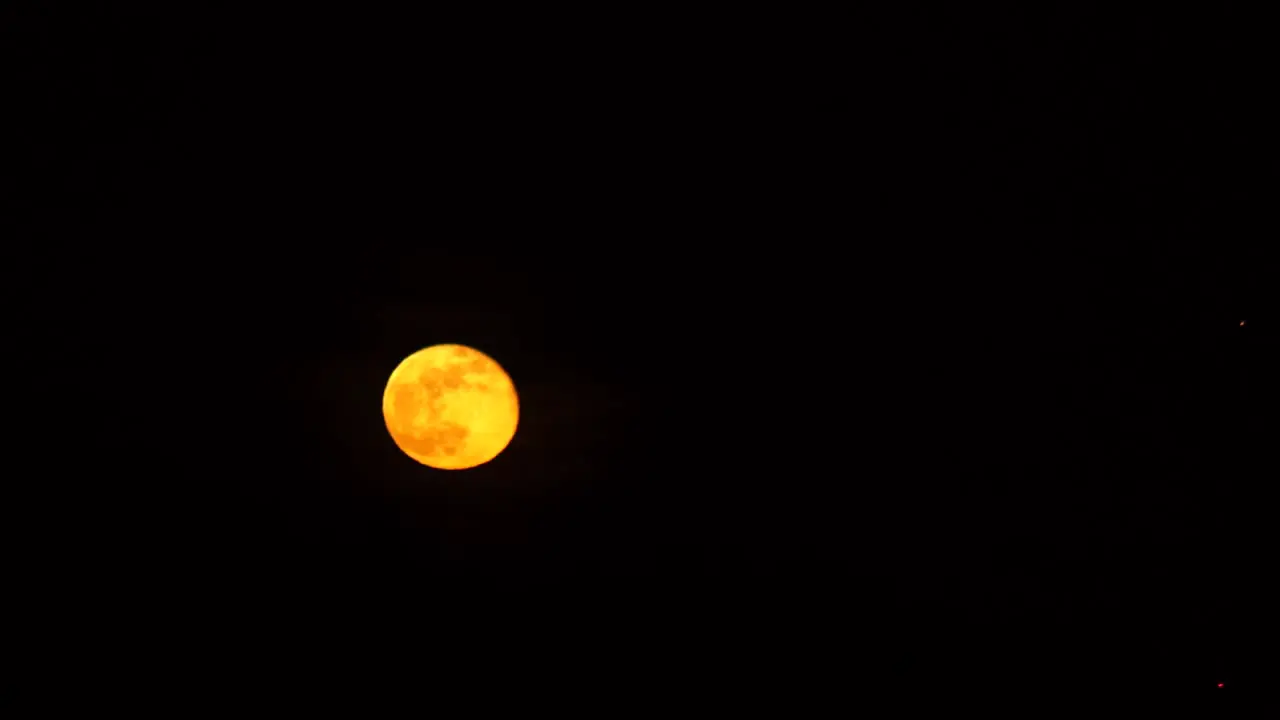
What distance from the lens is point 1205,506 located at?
325 centimetres

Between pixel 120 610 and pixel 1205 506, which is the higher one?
pixel 1205 506

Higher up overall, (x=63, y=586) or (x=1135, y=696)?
(x=63, y=586)

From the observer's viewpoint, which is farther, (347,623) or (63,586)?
(347,623)

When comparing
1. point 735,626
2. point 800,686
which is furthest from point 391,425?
point 800,686

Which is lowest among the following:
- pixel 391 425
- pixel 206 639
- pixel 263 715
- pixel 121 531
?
pixel 263 715

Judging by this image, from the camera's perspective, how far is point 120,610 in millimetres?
3287

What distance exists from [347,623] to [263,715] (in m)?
0.46

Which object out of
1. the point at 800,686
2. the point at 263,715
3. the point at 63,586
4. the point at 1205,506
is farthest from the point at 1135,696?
the point at 63,586

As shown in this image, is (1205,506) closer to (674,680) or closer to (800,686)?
(800,686)

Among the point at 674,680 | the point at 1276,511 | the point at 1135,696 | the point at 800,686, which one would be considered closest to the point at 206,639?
the point at 674,680

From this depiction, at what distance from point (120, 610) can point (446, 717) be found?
4.54ft

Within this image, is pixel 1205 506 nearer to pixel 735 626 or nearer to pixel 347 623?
pixel 735 626

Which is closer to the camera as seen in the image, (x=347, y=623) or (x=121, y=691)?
(x=121, y=691)

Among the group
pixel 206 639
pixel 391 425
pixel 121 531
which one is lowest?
pixel 206 639
